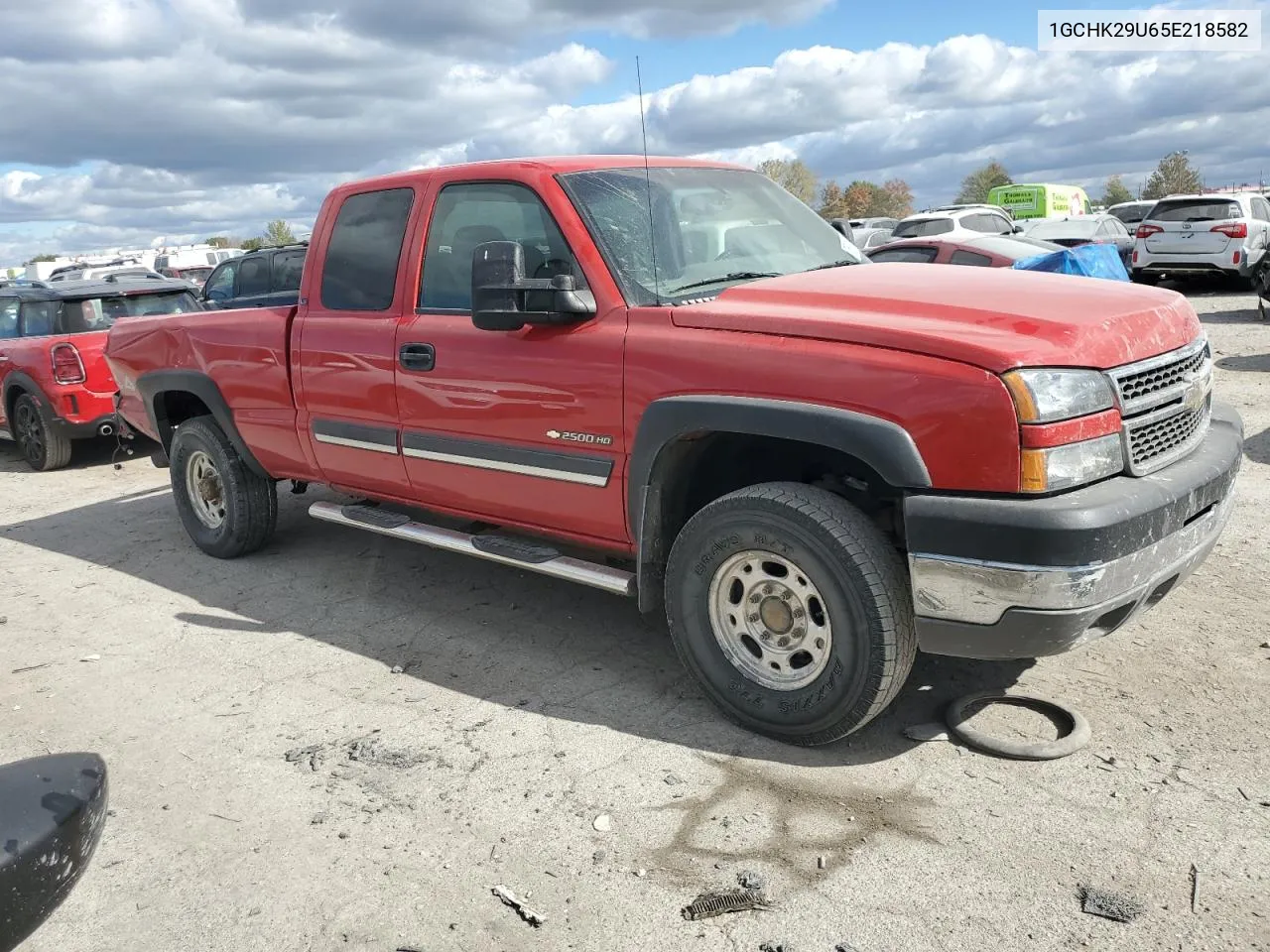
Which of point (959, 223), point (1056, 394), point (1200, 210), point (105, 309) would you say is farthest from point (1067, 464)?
point (1200, 210)

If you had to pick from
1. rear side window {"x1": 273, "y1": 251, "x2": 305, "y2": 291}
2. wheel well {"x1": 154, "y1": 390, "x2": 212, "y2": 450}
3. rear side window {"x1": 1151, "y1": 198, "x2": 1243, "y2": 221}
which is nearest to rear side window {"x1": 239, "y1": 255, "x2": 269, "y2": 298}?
rear side window {"x1": 273, "y1": 251, "x2": 305, "y2": 291}

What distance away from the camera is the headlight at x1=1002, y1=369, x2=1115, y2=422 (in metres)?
2.85

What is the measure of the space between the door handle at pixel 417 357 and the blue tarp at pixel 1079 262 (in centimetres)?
677

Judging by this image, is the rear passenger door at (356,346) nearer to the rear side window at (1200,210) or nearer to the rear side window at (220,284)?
the rear side window at (220,284)

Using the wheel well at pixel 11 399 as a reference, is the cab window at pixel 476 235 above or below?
above

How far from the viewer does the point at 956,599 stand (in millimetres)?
3010

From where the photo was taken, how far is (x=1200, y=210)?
54.5 feet

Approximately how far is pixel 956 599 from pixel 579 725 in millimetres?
1465

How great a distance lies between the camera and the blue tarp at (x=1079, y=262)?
991 centimetres

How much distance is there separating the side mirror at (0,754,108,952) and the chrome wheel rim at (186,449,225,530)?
4.59 m

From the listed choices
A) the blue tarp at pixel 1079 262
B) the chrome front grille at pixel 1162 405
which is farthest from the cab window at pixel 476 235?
the blue tarp at pixel 1079 262

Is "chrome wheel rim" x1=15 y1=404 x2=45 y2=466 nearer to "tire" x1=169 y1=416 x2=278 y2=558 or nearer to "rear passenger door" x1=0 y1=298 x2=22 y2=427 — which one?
"rear passenger door" x1=0 y1=298 x2=22 y2=427

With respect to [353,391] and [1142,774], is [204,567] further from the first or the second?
[1142,774]

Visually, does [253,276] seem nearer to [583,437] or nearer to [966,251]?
[966,251]
